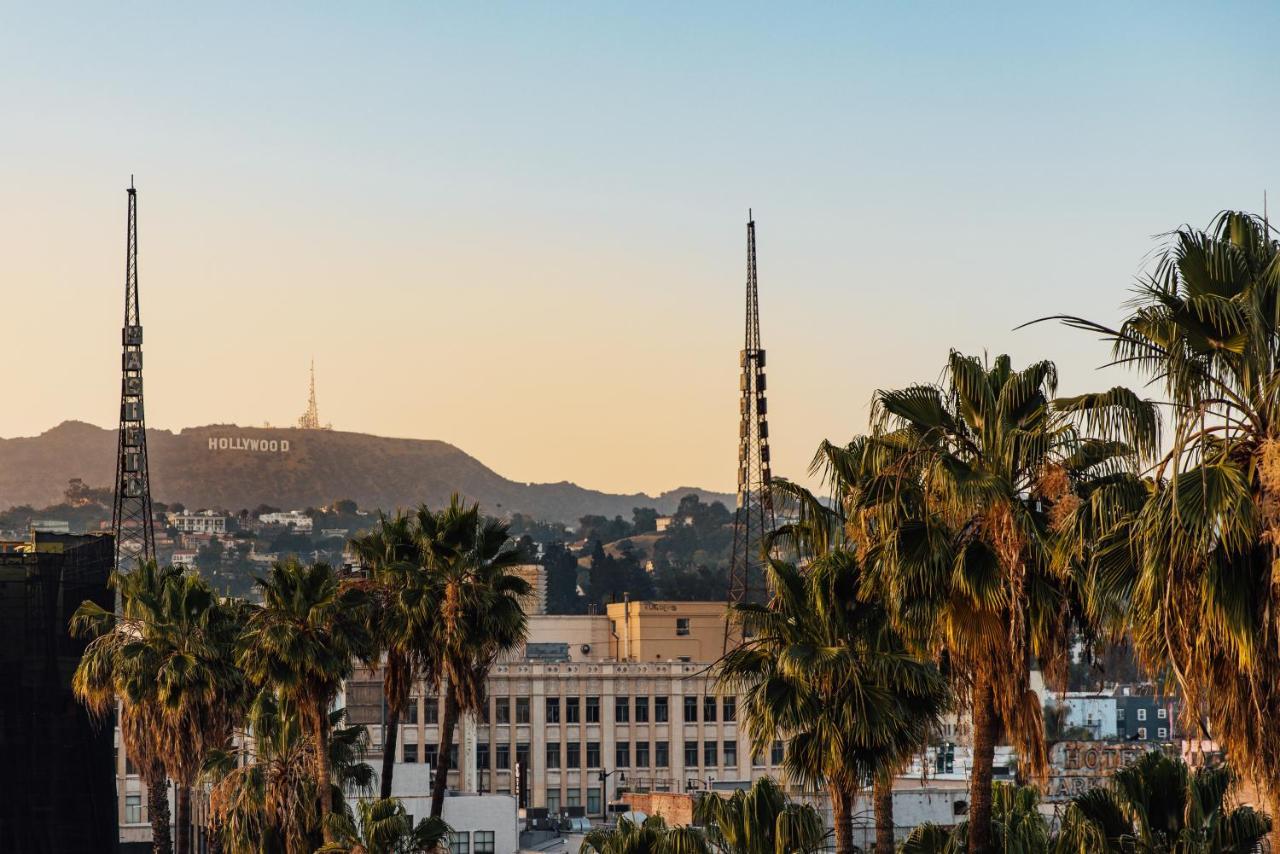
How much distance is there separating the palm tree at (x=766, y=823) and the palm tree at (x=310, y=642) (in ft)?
51.3

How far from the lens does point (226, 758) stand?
46.8 m

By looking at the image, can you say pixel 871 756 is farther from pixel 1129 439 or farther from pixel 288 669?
pixel 288 669

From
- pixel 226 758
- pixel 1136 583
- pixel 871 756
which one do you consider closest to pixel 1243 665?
pixel 1136 583

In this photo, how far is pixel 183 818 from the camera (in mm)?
56656

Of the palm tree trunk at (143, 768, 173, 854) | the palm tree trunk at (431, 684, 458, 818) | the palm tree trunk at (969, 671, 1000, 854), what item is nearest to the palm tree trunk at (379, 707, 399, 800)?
Result: the palm tree trunk at (431, 684, 458, 818)

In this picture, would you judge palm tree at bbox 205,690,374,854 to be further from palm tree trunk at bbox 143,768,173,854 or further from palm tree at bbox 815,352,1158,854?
palm tree at bbox 815,352,1158,854

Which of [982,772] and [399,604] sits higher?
[399,604]

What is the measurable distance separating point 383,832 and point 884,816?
13.2 meters

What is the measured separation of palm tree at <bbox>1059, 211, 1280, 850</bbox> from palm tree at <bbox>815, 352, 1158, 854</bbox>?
5.22 m

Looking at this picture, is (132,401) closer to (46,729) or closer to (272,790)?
(46,729)

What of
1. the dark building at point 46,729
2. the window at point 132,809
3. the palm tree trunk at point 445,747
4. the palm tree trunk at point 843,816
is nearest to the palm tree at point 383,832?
the palm tree trunk at point 445,747

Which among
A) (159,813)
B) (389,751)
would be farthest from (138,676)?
(389,751)

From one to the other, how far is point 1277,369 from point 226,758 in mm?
34613

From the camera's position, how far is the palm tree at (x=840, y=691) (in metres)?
28.1
